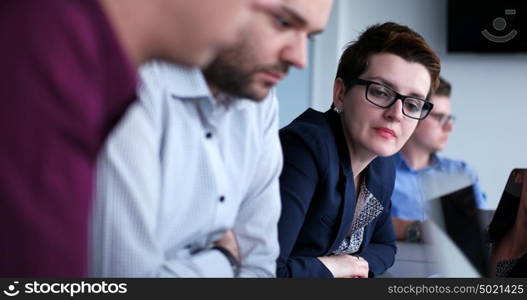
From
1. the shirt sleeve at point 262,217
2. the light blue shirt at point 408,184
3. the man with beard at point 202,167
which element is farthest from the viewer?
the light blue shirt at point 408,184

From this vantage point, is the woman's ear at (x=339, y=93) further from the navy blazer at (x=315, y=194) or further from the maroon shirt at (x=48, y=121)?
the maroon shirt at (x=48, y=121)

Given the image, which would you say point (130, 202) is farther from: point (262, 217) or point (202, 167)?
point (262, 217)

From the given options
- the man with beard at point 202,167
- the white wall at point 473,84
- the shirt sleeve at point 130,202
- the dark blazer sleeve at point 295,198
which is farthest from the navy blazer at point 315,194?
the white wall at point 473,84

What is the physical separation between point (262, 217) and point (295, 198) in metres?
0.15

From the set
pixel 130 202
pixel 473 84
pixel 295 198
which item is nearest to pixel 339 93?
pixel 295 198

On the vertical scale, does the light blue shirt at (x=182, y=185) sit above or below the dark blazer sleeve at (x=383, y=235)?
above

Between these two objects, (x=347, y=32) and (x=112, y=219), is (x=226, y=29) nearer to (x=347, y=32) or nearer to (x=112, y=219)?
(x=112, y=219)

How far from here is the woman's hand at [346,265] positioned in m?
0.98

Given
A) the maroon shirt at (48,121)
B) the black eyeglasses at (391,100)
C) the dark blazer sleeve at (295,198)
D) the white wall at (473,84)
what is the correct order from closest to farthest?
the maroon shirt at (48,121)
the dark blazer sleeve at (295,198)
the black eyeglasses at (391,100)
the white wall at (473,84)

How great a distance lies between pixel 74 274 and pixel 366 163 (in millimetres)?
760

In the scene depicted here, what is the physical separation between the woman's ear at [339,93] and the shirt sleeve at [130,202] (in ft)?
1.72

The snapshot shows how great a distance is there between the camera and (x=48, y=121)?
0.36 m

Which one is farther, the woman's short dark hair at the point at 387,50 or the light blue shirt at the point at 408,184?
the light blue shirt at the point at 408,184

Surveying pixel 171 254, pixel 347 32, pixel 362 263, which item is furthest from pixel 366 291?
pixel 347 32
